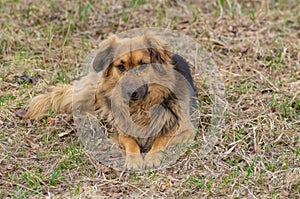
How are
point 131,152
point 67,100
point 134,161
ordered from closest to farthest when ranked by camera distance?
1. point 134,161
2. point 131,152
3. point 67,100

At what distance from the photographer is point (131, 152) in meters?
4.59

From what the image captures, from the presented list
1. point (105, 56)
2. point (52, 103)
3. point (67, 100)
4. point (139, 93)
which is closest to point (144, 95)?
point (139, 93)

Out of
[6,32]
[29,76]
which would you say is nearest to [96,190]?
[29,76]

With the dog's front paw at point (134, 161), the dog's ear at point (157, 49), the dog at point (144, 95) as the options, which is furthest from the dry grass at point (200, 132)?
the dog's ear at point (157, 49)

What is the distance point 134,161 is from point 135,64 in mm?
880

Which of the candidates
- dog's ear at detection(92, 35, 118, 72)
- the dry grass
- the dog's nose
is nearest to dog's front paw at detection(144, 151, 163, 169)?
the dry grass

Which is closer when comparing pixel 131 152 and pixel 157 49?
pixel 131 152

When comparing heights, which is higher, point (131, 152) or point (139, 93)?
point (139, 93)

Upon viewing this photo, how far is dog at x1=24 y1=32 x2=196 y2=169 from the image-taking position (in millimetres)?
4578

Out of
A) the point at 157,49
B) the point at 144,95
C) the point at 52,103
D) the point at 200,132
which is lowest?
the point at 200,132

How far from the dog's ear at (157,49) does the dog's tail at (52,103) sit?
1.19 m

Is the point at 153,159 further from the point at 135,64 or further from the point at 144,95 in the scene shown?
the point at 135,64

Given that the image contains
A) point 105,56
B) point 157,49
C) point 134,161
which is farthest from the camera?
point 105,56

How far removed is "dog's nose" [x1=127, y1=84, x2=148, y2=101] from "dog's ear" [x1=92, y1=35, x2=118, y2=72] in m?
0.43
